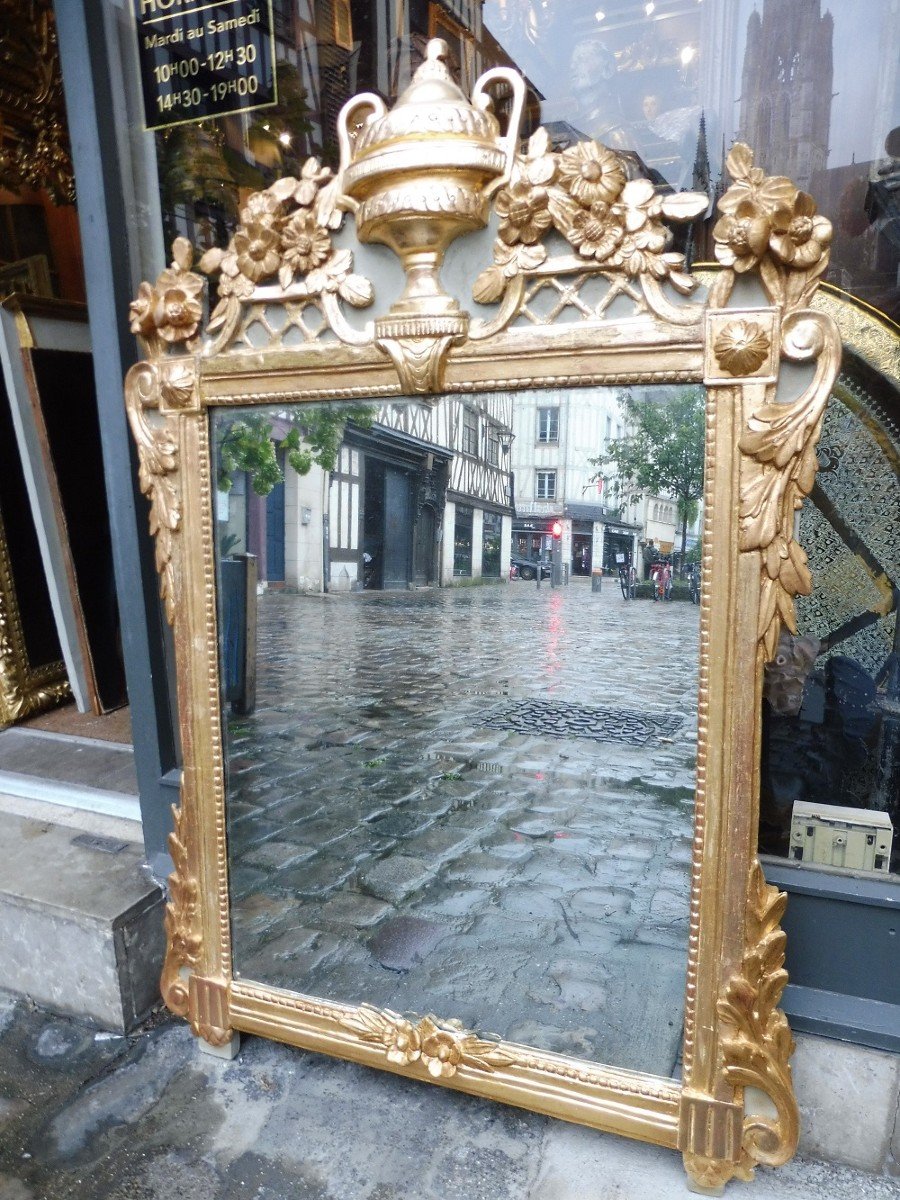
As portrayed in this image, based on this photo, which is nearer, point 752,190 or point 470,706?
point 752,190

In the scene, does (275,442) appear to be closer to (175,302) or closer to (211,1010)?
(175,302)

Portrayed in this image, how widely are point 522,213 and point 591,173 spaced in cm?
15

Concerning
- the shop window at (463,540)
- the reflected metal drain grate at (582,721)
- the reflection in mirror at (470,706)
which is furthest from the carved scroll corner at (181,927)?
the shop window at (463,540)

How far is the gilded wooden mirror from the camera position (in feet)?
5.04

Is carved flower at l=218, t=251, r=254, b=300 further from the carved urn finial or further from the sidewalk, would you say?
the sidewalk

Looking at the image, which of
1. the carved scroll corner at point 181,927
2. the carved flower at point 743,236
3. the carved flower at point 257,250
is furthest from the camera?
the carved scroll corner at point 181,927

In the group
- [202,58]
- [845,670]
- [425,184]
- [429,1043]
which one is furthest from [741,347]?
[202,58]

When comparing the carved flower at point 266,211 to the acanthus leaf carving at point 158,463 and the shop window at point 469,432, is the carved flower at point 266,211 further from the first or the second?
the shop window at point 469,432

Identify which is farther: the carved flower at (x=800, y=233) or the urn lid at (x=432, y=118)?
the urn lid at (x=432, y=118)

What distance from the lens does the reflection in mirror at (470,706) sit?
1.72 metres

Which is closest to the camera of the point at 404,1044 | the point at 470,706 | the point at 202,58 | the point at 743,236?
the point at 743,236

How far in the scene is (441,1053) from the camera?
6.11 ft

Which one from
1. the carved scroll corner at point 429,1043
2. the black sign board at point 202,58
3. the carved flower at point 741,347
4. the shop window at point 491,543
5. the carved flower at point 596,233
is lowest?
the carved scroll corner at point 429,1043

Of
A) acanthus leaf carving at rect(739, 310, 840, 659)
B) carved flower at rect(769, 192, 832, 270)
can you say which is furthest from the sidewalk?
carved flower at rect(769, 192, 832, 270)
